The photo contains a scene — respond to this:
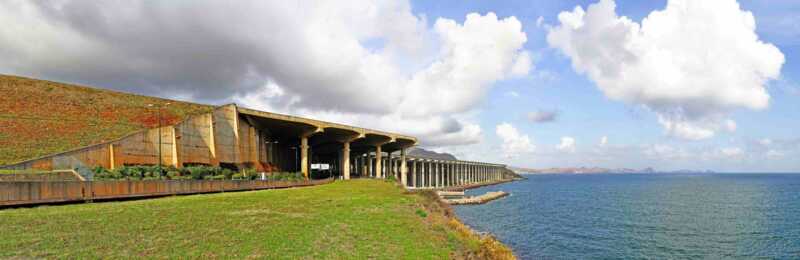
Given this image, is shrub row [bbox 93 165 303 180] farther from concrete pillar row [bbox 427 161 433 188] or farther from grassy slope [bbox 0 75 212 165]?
concrete pillar row [bbox 427 161 433 188]

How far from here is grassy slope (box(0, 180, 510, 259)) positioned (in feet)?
47.1

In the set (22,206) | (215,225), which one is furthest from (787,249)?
(22,206)

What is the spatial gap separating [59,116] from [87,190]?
2812cm

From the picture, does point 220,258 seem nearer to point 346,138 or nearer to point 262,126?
point 262,126

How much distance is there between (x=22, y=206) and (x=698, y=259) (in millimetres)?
45815

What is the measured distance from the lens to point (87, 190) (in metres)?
25.3

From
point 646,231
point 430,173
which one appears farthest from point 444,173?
point 646,231

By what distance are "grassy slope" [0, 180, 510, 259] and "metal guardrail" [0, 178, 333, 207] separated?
145 centimetres

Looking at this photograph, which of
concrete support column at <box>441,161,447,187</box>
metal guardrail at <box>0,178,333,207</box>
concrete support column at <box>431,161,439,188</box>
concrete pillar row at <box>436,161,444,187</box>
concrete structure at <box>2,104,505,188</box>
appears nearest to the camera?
metal guardrail at <box>0,178,333,207</box>

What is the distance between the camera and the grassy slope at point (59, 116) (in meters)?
40.3

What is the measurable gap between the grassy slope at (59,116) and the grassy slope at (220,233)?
24.7 metres

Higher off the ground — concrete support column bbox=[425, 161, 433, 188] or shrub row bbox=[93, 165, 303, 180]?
shrub row bbox=[93, 165, 303, 180]

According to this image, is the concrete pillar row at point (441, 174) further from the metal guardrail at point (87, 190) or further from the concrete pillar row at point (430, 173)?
the metal guardrail at point (87, 190)

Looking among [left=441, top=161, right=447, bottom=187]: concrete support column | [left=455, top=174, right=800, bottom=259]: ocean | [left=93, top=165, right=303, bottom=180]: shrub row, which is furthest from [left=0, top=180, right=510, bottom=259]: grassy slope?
[left=441, top=161, right=447, bottom=187]: concrete support column
